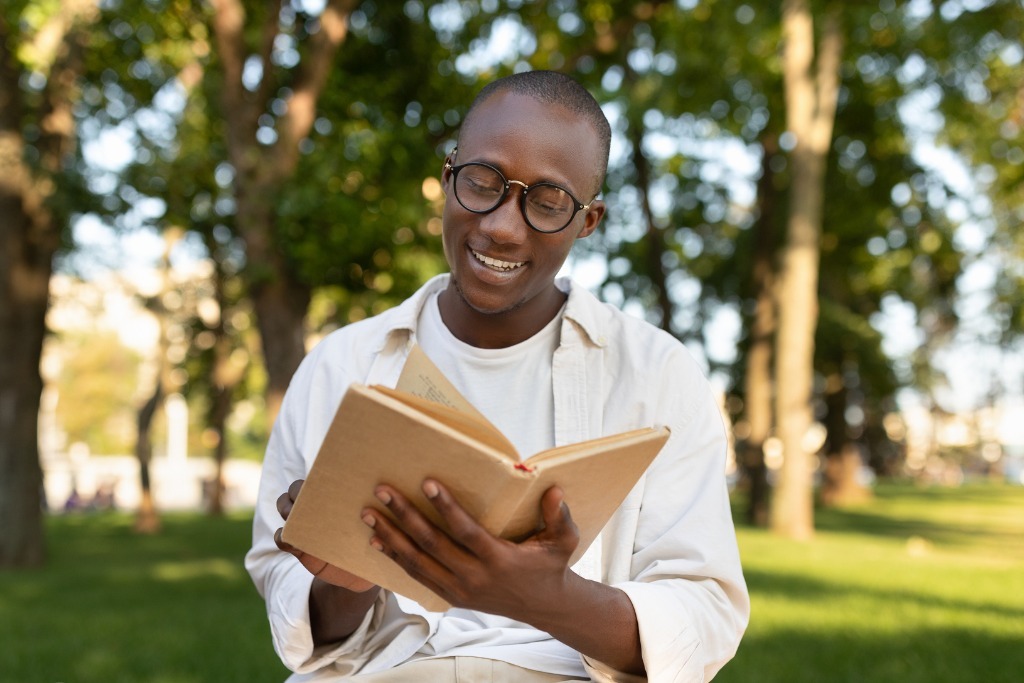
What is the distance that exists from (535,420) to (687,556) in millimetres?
477

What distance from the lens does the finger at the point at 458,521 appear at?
178 centimetres

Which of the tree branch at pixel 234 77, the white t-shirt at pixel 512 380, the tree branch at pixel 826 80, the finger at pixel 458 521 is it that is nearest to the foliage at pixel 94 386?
the tree branch at pixel 826 80

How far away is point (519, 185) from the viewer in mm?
2385

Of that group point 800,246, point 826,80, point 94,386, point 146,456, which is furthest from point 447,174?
point 94,386

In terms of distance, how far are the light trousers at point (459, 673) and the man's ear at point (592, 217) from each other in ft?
3.19

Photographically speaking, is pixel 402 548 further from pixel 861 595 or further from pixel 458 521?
pixel 861 595

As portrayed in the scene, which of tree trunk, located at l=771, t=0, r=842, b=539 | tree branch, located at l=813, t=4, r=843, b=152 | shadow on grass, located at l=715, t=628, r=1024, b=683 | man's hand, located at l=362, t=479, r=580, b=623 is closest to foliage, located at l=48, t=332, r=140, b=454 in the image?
tree trunk, located at l=771, t=0, r=842, b=539

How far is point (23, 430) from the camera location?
13.6 meters

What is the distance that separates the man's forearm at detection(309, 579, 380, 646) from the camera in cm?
234

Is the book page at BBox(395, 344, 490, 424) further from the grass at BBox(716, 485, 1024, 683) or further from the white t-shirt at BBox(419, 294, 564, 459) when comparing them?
the grass at BBox(716, 485, 1024, 683)

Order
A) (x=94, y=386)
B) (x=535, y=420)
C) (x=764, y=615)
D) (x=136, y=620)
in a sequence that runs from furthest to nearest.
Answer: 1. (x=94, y=386)
2. (x=136, y=620)
3. (x=764, y=615)
4. (x=535, y=420)

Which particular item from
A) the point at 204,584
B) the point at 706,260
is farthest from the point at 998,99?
the point at 204,584

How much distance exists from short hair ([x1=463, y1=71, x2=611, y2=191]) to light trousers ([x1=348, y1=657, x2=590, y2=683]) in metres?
1.09

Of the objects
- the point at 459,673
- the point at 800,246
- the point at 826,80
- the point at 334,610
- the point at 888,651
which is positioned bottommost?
the point at 888,651
